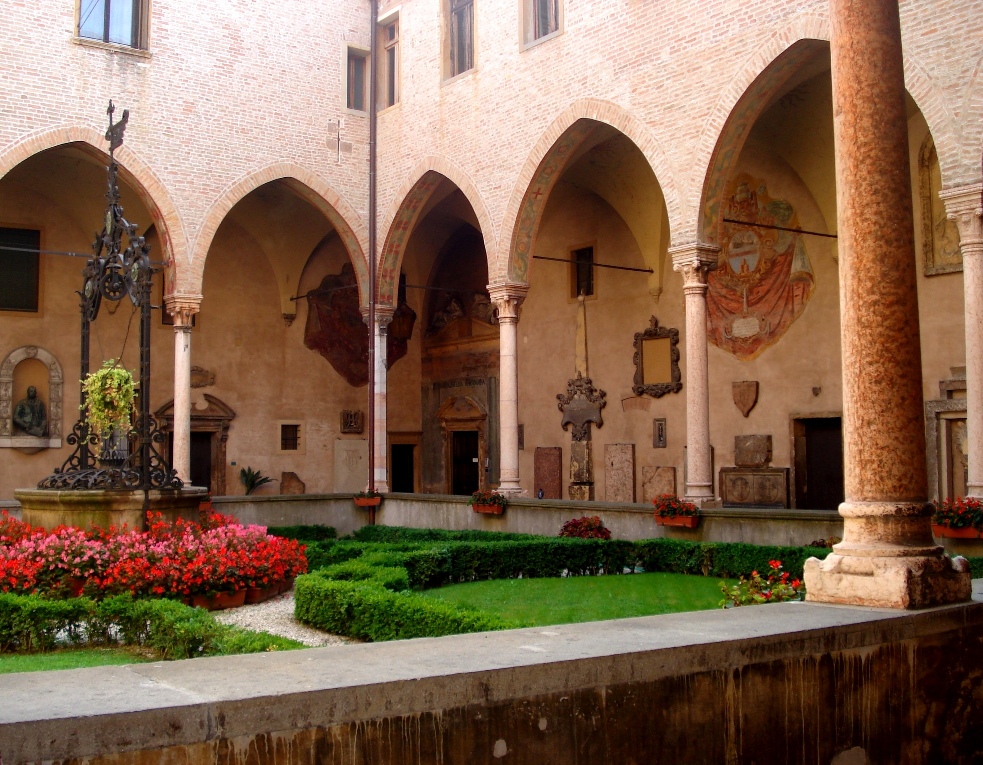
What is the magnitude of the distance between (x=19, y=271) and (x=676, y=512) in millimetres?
12555

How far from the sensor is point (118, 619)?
7.45 meters

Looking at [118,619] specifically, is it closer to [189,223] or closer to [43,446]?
[189,223]

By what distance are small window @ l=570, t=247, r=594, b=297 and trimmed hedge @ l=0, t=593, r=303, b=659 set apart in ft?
42.3

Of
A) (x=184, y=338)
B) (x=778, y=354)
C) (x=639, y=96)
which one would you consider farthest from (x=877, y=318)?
(x=184, y=338)

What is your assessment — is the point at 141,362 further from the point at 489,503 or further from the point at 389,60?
the point at 389,60

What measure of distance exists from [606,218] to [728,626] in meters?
15.6

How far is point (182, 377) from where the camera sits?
16797mm

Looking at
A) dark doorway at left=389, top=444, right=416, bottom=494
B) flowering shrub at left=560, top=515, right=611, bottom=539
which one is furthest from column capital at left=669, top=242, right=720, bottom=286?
dark doorway at left=389, top=444, right=416, bottom=494

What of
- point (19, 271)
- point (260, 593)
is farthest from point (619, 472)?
point (19, 271)

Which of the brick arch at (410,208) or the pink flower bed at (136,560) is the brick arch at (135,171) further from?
the pink flower bed at (136,560)

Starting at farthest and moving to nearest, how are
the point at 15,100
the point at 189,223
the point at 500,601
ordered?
the point at 189,223, the point at 15,100, the point at 500,601

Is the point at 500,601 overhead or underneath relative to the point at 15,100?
underneath

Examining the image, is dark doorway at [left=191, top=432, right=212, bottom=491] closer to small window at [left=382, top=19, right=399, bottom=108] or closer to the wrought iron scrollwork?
small window at [left=382, top=19, right=399, bottom=108]

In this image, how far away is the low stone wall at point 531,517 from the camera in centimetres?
1102
